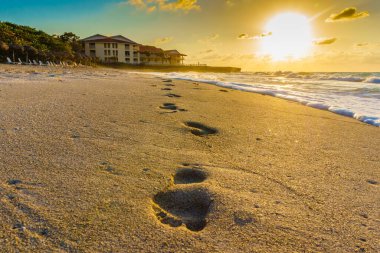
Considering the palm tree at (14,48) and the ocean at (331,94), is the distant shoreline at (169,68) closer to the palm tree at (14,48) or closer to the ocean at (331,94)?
the palm tree at (14,48)

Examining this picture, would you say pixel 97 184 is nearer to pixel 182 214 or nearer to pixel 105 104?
pixel 182 214

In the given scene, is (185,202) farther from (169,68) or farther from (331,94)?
(169,68)

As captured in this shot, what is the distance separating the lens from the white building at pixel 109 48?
49.7 metres

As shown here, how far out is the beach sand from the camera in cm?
104

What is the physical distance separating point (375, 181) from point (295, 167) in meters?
0.48

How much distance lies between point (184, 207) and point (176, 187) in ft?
0.59

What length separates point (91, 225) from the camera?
1074 mm

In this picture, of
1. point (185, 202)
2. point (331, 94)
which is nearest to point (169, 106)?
point (185, 202)

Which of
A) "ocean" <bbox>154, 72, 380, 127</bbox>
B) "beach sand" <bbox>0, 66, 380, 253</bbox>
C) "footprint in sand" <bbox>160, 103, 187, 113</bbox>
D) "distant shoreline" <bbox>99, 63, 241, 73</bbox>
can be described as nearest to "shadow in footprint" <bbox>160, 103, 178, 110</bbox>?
"footprint in sand" <bbox>160, 103, 187, 113</bbox>

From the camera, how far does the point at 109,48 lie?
5062 cm

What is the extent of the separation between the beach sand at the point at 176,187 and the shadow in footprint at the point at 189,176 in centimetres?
1

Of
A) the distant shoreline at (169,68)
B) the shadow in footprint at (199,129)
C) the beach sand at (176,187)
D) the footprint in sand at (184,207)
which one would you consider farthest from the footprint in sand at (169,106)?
the distant shoreline at (169,68)

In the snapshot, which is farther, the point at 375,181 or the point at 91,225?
the point at 375,181

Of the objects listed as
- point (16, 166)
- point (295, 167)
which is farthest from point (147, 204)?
point (295, 167)
